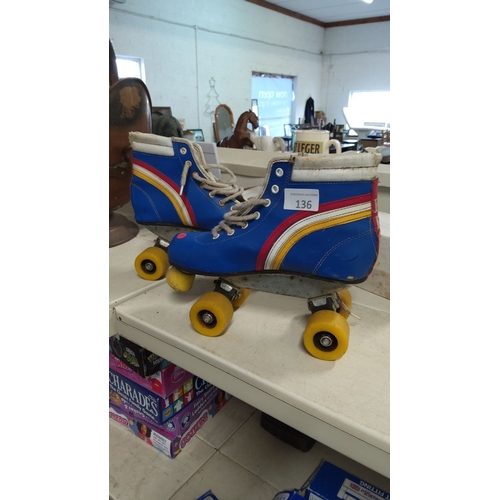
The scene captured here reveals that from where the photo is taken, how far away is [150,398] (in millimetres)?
760

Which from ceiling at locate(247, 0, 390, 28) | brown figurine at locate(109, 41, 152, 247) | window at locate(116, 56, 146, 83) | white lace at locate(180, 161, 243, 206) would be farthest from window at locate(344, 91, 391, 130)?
white lace at locate(180, 161, 243, 206)

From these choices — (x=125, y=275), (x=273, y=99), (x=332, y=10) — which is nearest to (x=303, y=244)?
(x=125, y=275)

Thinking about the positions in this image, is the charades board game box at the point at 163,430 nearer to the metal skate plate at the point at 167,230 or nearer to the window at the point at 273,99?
the metal skate plate at the point at 167,230

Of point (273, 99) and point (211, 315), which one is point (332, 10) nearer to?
point (273, 99)

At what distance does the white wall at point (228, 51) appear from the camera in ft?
9.65

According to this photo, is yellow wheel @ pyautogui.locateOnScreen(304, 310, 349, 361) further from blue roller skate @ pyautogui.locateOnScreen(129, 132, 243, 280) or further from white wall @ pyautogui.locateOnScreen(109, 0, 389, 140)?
white wall @ pyautogui.locateOnScreen(109, 0, 389, 140)

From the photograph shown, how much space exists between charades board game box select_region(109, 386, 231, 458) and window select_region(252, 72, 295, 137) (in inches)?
149

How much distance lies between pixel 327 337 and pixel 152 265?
37 cm

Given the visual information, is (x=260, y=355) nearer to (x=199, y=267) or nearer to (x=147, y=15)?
(x=199, y=267)

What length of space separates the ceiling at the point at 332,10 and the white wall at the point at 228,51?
8 cm

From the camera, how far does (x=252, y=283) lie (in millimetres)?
544

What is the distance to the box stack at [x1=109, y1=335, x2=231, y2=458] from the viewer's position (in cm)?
73

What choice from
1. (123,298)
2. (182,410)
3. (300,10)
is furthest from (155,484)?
(300,10)

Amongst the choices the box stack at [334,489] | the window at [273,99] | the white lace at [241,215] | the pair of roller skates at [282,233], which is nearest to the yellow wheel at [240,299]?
the pair of roller skates at [282,233]
